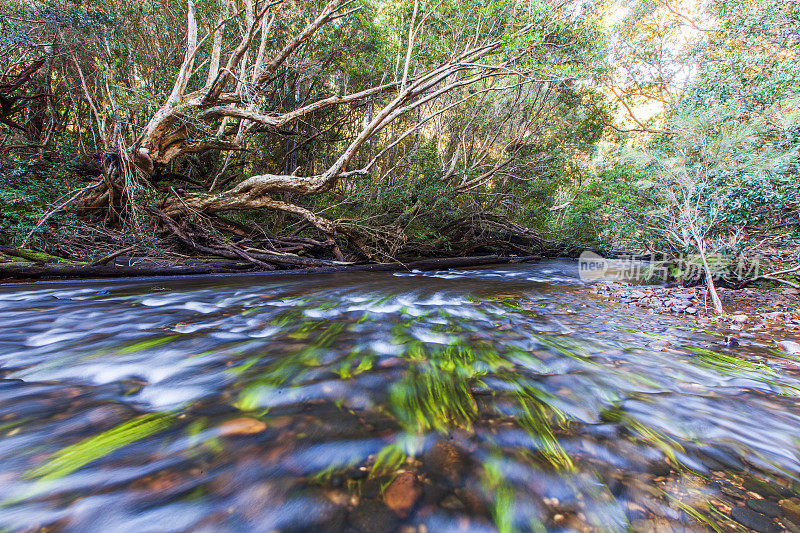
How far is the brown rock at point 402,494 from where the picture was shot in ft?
3.74

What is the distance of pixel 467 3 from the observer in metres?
8.62

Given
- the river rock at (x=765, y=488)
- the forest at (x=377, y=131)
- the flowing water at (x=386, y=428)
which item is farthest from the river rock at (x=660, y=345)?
the forest at (x=377, y=131)

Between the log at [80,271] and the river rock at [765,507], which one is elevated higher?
the log at [80,271]

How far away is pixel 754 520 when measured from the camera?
114 cm

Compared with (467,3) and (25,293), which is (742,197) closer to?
(467,3)

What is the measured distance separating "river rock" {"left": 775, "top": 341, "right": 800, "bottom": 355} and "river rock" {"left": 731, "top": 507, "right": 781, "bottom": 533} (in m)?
2.76

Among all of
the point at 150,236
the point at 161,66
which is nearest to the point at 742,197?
the point at 150,236

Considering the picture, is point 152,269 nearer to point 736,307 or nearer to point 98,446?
point 98,446

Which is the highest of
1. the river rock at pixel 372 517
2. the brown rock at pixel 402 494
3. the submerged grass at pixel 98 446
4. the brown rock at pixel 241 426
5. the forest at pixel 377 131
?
the forest at pixel 377 131

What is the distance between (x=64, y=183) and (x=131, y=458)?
7.88 meters

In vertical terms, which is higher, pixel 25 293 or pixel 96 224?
pixel 96 224

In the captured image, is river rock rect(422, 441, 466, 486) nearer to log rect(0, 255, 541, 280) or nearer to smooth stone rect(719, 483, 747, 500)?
smooth stone rect(719, 483, 747, 500)

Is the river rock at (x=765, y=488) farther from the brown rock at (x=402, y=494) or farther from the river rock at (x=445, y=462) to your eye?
the brown rock at (x=402, y=494)

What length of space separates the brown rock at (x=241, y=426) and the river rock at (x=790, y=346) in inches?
174
